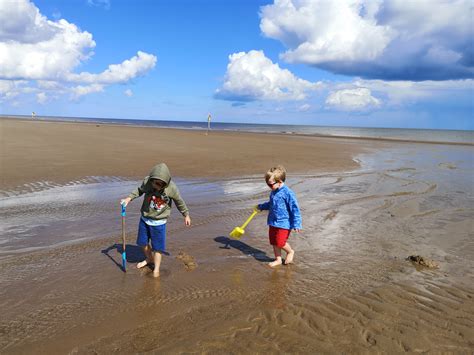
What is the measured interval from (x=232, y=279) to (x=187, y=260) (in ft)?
2.90

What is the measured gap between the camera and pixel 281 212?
5402 millimetres

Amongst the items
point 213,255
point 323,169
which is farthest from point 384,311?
point 323,169

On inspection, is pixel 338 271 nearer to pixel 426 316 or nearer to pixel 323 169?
pixel 426 316

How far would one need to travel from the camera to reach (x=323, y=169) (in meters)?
15.7

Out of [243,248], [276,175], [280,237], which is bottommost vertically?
[243,248]

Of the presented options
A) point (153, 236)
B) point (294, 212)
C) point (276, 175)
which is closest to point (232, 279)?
point (153, 236)

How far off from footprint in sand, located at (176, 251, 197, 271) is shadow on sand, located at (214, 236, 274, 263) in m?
0.74

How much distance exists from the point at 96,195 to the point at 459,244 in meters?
8.14

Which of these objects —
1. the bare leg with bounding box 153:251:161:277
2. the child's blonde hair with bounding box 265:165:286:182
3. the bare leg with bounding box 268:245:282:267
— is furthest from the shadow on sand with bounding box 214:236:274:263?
the bare leg with bounding box 153:251:161:277

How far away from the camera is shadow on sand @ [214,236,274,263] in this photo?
5755mm

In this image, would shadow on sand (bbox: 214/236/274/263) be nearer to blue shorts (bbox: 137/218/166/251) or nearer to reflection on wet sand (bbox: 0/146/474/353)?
reflection on wet sand (bbox: 0/146/474/353)

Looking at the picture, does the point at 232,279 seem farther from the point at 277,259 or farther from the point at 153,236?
the point at 153,236

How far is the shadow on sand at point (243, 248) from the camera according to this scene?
227 inches

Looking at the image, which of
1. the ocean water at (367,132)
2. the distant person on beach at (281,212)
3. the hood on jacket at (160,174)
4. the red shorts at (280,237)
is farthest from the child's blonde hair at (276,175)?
the ocean water at (367,132)
